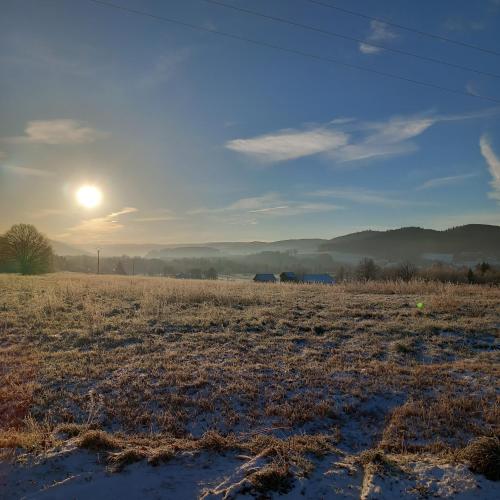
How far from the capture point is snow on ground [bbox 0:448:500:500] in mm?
3623

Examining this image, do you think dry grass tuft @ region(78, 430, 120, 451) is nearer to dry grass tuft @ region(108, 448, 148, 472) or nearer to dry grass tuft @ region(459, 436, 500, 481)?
dry grass tuft @ region(108, 448, 148, 472)

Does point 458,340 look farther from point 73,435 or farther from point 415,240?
point 415,240

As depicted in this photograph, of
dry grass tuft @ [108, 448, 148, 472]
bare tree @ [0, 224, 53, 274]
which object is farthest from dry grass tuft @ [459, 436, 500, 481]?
bare tree @ [0, 224, 53, 274]

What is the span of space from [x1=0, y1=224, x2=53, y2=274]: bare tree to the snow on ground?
6377cm

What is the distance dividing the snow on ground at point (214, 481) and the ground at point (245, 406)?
0.06 ft

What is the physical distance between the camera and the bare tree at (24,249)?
5781 cm

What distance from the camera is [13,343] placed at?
9086mm

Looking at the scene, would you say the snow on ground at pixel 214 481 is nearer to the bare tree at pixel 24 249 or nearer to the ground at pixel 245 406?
the ground at pixel 245 406

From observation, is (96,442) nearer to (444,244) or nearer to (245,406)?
(245,406)

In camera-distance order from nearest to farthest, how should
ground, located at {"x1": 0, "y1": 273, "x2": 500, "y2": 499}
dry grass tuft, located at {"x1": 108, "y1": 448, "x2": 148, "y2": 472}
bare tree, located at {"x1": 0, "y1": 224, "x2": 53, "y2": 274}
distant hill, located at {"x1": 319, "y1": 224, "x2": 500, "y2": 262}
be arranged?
ground, located at {"x1": 0, "y1": 273, "x2": 500, "y2": 499}
dry grass tuft, located at {"x1": 108, "y1": 448, "x2": 148, "y2": 472}
bare tree, located at {"x1": 0, "y1": 224, "x2": 53, "y2": 274}
distant hill, located at {"x1": 319, "y1": 224, "x2": 500, "y2": 262}

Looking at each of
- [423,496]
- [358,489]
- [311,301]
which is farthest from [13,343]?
[311,301]

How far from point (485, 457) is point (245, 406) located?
3282 millimetres

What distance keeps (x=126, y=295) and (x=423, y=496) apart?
1567cm

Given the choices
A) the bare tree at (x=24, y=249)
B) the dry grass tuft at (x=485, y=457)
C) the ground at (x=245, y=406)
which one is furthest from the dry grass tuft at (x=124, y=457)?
the bare tree at (x=24, y=249)
